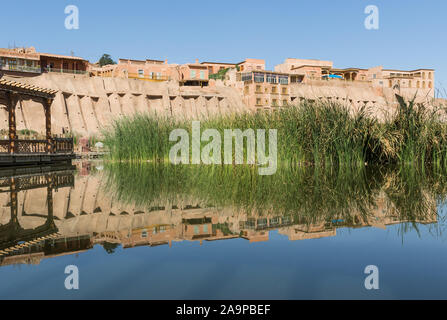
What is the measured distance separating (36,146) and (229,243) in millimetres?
18301

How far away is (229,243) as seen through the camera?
3648mm

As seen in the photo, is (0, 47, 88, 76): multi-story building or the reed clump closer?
the reed clump

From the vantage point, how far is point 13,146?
16469 mm

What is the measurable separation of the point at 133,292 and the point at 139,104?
42900 mm

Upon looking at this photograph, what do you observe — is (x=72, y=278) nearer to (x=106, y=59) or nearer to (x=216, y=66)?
(x=216, y=66)

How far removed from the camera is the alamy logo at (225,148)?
37.0ft

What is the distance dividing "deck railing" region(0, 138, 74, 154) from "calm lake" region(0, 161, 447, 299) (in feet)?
34.9

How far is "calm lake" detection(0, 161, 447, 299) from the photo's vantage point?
8.20 ft

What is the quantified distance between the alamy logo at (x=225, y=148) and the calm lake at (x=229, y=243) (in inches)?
165

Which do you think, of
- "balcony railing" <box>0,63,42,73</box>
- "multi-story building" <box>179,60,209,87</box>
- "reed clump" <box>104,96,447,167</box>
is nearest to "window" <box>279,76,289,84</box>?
"multi-story building" <box>179,60,209,87</box>

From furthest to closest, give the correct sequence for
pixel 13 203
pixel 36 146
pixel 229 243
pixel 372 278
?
pixel 36 146
pixel 13 203
pixel 229 243
pixel 372 278

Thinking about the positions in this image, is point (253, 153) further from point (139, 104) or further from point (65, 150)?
point (139, 104)

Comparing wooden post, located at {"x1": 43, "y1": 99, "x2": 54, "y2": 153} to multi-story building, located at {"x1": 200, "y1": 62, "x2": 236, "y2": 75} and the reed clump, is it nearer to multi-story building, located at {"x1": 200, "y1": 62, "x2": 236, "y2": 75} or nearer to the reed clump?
the reed clump

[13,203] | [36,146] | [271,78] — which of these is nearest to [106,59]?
[271,78]
